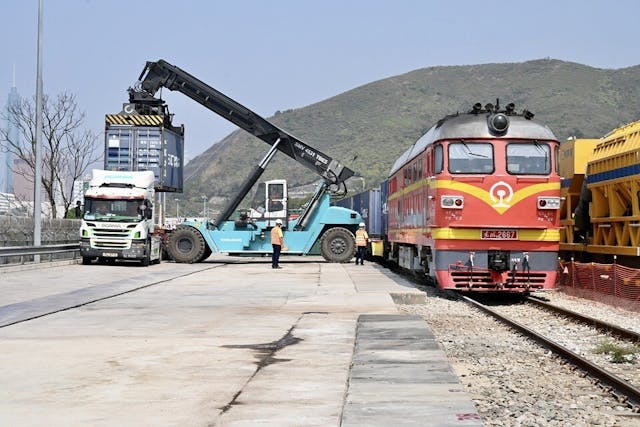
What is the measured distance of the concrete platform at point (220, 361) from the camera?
23.5 ft

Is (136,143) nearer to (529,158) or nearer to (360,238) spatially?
(360,238)

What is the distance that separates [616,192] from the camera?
20578mm

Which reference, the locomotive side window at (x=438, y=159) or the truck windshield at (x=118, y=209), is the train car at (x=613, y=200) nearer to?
the locomotive side window at (x=438, y=159)

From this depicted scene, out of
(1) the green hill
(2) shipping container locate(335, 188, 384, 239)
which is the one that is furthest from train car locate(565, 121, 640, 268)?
(1) the green hill

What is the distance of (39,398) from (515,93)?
613 feet

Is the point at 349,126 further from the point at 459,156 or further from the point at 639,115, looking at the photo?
the point at 459,156

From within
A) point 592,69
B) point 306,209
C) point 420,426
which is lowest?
point 420,426

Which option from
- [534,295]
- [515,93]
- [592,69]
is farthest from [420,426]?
[592,69]

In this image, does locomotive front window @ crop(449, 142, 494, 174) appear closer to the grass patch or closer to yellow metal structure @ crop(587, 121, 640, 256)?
yellow metal structure @ crop(587, 121, 640, 256)

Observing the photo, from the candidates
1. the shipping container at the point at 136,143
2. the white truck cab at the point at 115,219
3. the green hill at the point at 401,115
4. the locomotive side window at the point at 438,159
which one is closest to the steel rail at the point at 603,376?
the locomotive side window at the point at 438,159

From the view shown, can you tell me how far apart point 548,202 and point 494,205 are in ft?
3.53

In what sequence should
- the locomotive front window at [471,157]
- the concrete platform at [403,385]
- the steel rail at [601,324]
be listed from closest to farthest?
the concrete platform at [403,385] → the steel rail at [601,324] → the locomotive front window at [471,157]

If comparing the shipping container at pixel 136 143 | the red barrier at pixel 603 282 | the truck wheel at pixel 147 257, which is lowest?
Answer: the red barrier at pixel 603 282

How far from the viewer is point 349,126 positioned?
176 meters
